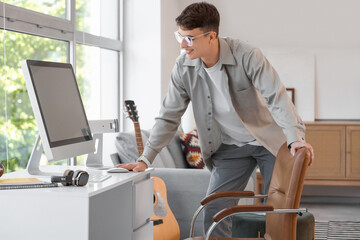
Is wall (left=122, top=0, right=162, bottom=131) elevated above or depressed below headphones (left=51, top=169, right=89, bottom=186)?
above

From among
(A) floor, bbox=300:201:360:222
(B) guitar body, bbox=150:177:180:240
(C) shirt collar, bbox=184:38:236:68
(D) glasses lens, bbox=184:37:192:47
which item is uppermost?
(D) glasses lens, bbox=184:37:192:47

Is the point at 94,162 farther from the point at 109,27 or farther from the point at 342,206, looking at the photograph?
the point at 342,206

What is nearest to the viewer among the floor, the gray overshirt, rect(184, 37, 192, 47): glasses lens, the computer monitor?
the computer monitor

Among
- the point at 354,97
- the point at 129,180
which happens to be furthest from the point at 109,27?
the point at 129,180

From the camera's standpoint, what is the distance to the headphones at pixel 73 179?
2207 millimetres

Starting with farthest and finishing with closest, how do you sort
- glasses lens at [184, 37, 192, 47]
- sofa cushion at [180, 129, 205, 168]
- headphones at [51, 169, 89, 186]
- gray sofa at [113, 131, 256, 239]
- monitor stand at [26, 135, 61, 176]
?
1. sofa cushion at [180, 129, 205, 168]
2. gray sofa at [113, 131, 256, 239]
3. glasses lens at [184, 37, 192, 47]
4. monitor stand at [26, 135, 61, 176]
5. headphones at [51, 169, 89, 186]

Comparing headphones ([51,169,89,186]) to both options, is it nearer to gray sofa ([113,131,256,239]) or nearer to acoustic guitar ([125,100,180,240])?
acoustic guitar ([125,100,180,240])

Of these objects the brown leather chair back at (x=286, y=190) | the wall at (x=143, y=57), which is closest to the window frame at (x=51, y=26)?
the wall at (x=143, y=57)

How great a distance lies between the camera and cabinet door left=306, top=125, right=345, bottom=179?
21.0 feet

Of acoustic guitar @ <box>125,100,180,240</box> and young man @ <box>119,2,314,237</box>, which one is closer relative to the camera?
young man @ <box>119,2,314,237</box>

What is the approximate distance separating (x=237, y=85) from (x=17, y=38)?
60.5 inches

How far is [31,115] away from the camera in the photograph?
3934 millimetres

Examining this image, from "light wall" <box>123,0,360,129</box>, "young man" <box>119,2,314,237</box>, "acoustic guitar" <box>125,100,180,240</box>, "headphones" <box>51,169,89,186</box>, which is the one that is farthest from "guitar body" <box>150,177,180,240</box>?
"light wall" <box>123,0,360,129</box>

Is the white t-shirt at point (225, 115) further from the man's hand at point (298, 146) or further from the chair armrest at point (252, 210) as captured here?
the chair armrest at point (252, 210)
